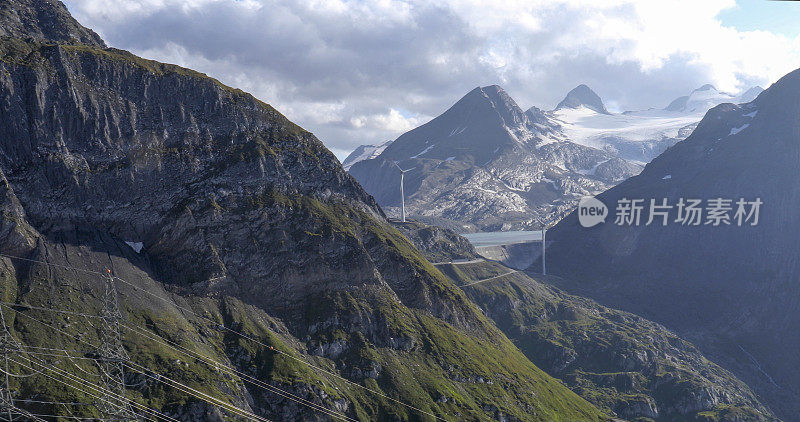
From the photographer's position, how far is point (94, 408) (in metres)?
170

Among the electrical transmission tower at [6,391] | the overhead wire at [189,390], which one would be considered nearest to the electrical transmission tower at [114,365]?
the overhead wire at [189,390]

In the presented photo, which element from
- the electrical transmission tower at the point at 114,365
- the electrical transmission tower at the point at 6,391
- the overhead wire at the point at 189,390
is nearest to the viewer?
the electrical transmission tower at the point at 6,391

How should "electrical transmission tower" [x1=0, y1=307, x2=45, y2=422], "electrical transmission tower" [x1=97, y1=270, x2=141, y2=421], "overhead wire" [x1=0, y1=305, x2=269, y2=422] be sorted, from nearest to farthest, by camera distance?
"electrical transmission tower" [x1=0, y1=307, x2=45, y2=422], "electrical transmission tower" [x1=97, y1=270, x2=141, y2=421], "overhead wire" [x1=0, y1=305, x2=269, y2=422]

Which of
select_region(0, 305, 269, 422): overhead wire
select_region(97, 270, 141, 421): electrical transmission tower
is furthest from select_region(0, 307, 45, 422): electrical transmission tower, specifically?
select_region(0, 305, 269, 422): overhead wire

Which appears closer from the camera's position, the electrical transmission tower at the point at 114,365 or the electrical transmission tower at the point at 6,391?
the electrical transmission tower at the point at 6,391

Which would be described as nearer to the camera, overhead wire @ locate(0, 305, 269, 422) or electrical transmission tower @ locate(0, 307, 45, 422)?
electrical transmission tower @ locate(0, 307, 45, 422)

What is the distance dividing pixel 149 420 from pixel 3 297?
61.6 meters

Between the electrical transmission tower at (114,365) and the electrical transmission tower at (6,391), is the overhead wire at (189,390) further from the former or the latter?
the electrical transmission tower at (6,391)

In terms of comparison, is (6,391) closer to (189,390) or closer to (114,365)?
(114,365)

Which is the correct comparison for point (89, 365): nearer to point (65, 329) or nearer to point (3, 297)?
point (65, 329)

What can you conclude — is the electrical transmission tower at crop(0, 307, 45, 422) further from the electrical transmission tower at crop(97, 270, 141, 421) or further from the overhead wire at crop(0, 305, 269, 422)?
the overhead wire at crop(0, 305, 269, 422)

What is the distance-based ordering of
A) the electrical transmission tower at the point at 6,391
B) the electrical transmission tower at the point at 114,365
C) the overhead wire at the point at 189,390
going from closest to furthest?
1. the electrical transmission tower at the point at 6,391
2. the electrical transmission tower at the point at 114,365
3. the overhead wire at the point at 189,390

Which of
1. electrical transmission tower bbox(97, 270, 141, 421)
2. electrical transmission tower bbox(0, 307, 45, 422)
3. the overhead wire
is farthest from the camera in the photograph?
the overhead wire

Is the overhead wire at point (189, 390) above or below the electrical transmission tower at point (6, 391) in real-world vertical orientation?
below
